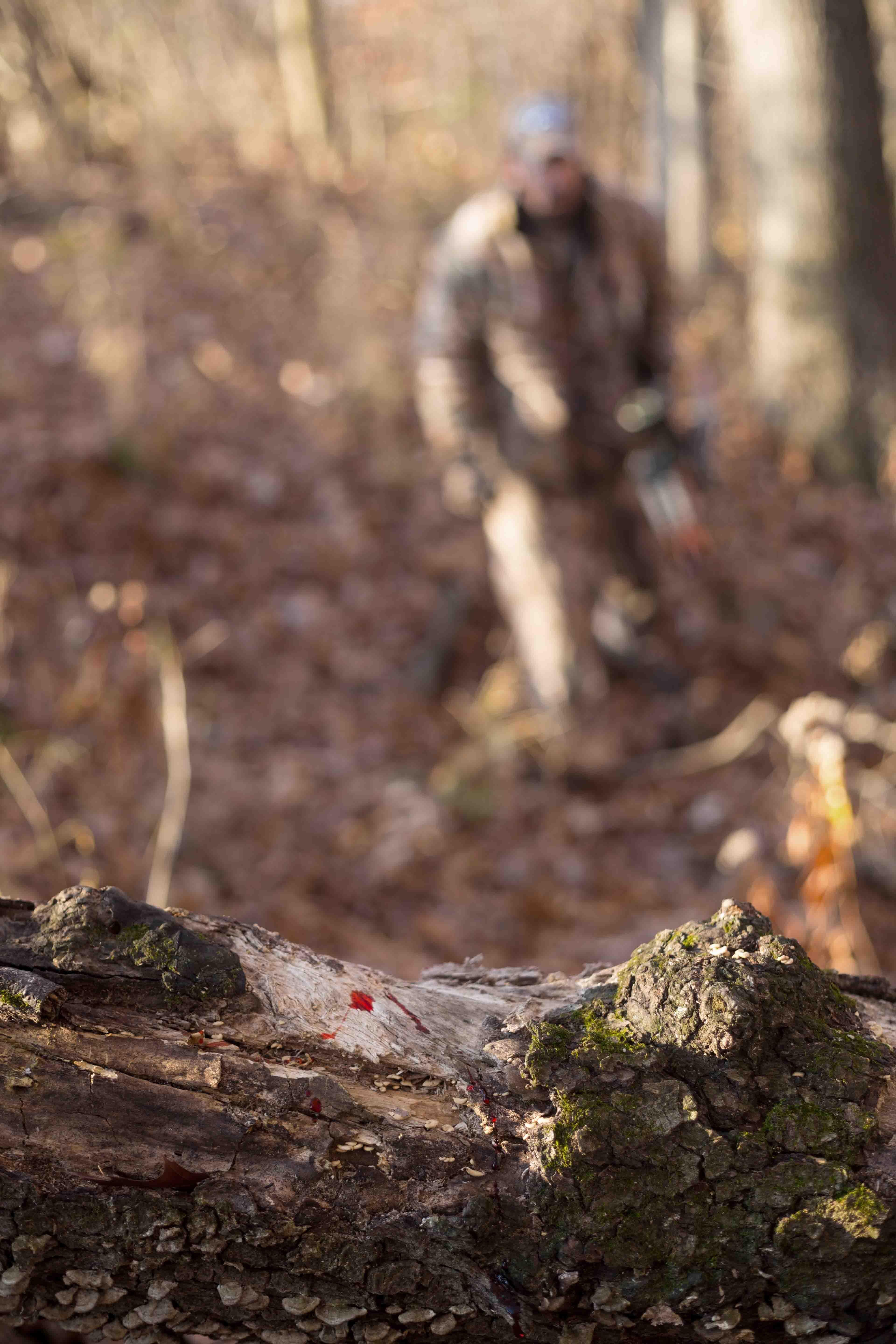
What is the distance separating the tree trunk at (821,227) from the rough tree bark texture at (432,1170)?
16.7 ft

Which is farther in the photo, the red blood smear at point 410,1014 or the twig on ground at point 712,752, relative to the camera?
the twig on ground at point 712,752

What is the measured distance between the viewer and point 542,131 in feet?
11.3

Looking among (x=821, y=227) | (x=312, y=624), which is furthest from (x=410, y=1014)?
(x=821, y=227)

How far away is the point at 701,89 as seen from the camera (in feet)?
28.4

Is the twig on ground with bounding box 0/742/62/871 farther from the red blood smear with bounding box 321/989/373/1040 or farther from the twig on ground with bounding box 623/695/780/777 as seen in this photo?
the twig on ground with bounding box 623/695/780/777

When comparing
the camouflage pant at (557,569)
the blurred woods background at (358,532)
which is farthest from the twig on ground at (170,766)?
the camouflage pant at (557,569)

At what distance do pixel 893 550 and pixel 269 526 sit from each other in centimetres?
350

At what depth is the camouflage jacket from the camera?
12.2 ft

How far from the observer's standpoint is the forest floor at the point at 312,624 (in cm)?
375

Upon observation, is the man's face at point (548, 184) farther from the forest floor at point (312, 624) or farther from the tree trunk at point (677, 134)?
the tree trunk at point (677, 134)

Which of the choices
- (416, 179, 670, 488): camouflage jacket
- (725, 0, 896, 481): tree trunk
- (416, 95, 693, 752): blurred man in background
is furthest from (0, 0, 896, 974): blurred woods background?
(416, 179, 670, 488): camouflage jacket

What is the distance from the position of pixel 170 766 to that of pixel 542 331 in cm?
222

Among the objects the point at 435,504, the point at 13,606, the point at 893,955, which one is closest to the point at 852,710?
the point at 893,955

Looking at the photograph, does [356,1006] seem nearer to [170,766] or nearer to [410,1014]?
[410,1014]
